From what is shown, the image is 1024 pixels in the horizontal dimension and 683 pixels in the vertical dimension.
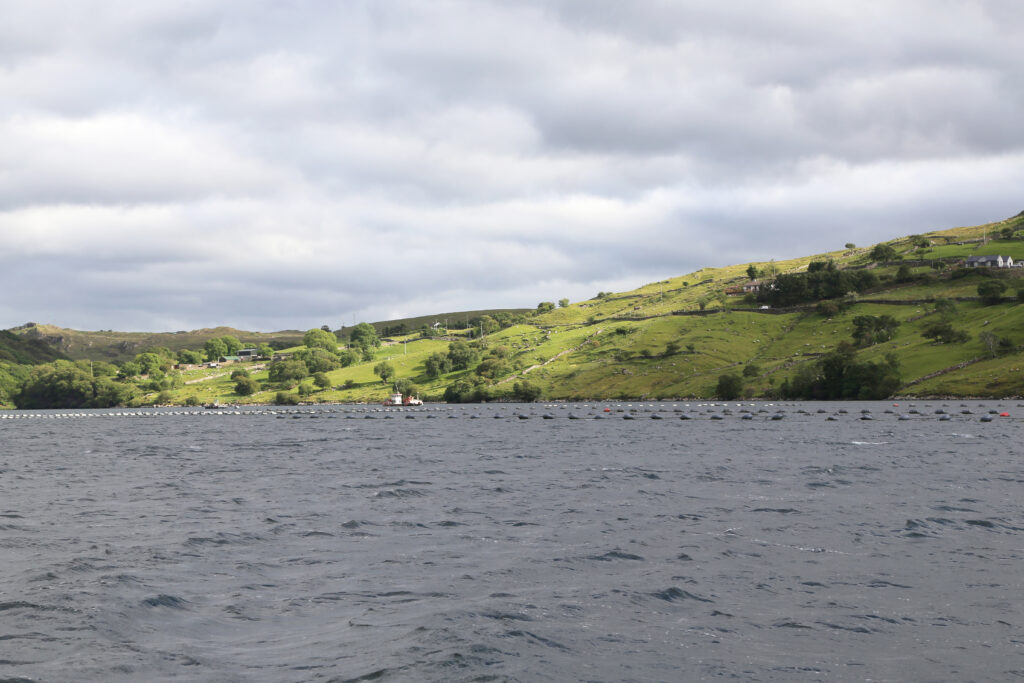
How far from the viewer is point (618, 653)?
18078 mm

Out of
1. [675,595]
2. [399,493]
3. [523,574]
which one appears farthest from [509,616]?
[399,493]

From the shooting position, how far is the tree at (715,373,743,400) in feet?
625

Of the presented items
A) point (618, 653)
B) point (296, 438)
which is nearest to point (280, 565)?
point (618, 653)

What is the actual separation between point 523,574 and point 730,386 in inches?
6807

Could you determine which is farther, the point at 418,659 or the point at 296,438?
the point at 296,438

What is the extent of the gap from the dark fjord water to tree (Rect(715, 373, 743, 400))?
135m

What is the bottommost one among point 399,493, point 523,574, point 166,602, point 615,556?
point 399,493

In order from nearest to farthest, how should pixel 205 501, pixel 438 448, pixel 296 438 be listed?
pixel 205 501 < pixel 438 448 < pixel 296 438

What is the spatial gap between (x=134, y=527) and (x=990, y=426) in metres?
89.2

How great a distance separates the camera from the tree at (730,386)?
191 meters

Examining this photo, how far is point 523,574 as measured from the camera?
2533 cm

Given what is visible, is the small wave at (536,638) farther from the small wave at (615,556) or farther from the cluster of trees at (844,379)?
the cluster of trees at (844,379)

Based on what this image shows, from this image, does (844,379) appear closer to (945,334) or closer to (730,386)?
(730,386)

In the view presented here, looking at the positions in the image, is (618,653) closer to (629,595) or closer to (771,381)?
(629,595)
